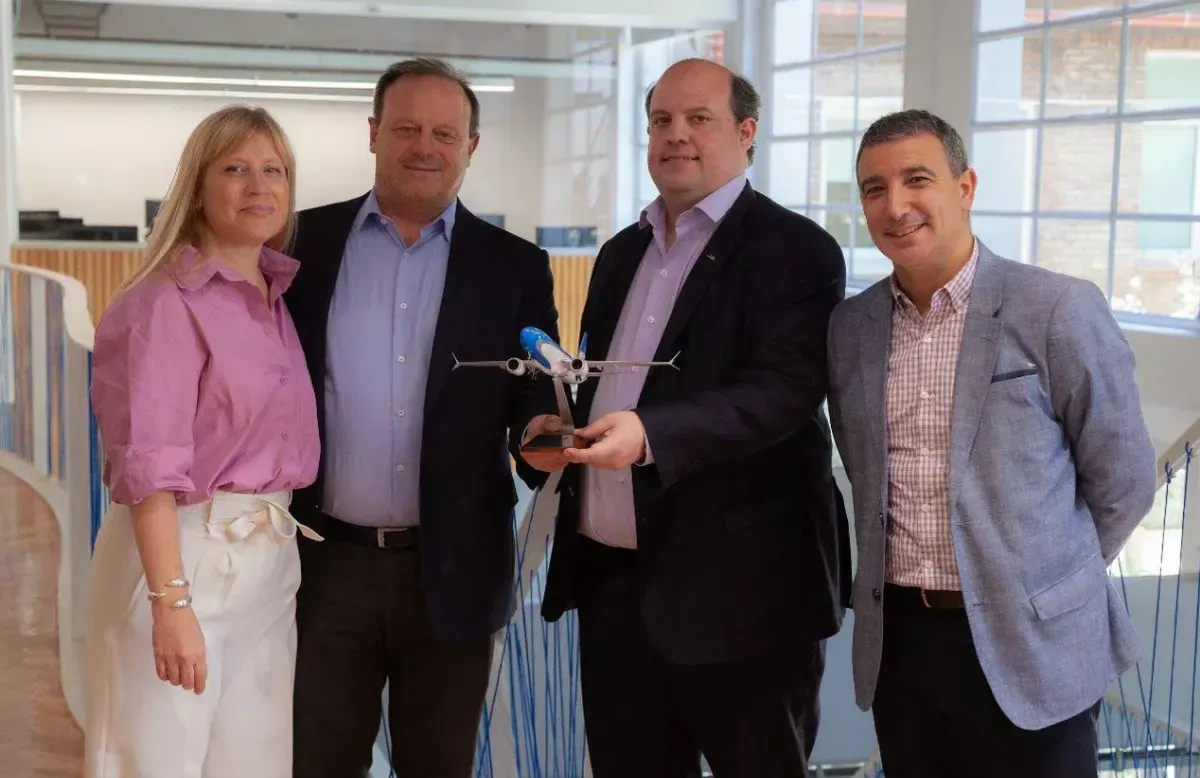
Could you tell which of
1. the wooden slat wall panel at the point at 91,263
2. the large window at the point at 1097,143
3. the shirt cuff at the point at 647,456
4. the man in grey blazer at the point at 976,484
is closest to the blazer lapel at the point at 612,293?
the shirt cuff at the point at 647,456

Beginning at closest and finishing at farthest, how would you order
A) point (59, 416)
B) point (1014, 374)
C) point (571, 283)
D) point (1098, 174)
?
point (1014, 374) → point (59, 416) → point (1098, 174) → point (571, 283)

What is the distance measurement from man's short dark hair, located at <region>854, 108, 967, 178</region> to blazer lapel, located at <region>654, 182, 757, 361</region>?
11.7 inches

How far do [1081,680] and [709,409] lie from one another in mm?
669

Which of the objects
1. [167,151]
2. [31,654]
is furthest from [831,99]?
[31,654]

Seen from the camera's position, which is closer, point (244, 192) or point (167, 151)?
point (244, 192)

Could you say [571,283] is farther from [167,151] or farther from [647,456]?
[647,456]

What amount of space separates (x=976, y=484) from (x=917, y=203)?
416 mm

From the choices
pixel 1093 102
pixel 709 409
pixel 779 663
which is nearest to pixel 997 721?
pixel 779 663

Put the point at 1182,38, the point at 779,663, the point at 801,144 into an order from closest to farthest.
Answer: the point at 779,663 → the point at 1182,38 → the point at 801,144

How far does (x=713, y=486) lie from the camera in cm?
215

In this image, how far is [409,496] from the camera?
229cm

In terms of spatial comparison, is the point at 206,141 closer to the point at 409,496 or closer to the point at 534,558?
the point at 409,496

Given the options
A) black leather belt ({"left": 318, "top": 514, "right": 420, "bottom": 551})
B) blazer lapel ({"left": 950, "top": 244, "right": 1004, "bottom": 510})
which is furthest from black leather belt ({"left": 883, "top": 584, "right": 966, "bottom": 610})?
black leather belt ({"left": 318, "top": 514, "right": 420, "bottom": 551})

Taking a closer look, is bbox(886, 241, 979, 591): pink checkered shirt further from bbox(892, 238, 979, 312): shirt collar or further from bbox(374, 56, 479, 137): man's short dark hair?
bbox(374, 56, 479, 137): man's short dark hair
